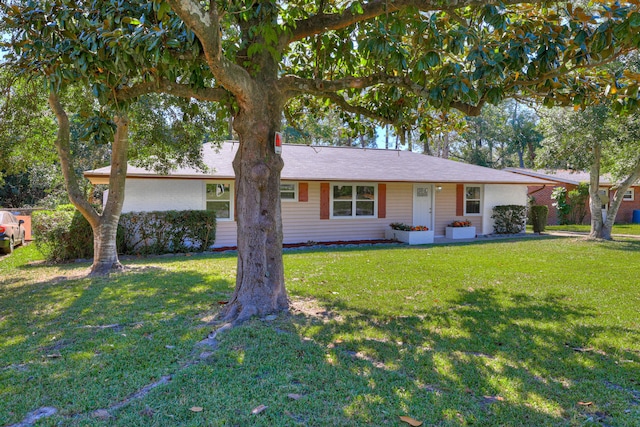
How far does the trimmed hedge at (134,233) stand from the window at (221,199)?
946mm

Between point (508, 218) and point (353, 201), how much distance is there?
24.2ft

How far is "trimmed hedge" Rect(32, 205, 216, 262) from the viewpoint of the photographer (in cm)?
1052

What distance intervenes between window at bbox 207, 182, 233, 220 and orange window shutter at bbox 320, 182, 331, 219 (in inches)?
129

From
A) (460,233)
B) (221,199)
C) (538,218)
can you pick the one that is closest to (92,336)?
(221,199)

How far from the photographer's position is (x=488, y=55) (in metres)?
4.91

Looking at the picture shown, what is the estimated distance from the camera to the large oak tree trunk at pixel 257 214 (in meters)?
5.18

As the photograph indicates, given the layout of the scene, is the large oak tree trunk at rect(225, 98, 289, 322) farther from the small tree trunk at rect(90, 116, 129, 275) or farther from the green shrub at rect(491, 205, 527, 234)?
the green shrub at rect(491, 205, 527, 234)

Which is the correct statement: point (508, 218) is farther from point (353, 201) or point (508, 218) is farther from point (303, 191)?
point (303, 191)

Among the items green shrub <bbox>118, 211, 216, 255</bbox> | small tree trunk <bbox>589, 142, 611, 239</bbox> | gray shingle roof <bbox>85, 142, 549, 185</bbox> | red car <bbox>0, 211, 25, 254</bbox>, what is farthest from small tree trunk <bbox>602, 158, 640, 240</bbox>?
red car <bbox>0, 211, 25, 254</bbox>

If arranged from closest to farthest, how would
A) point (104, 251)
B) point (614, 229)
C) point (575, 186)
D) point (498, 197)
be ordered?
point (104, 251) < point (498, 197) < point (614, 229) < point (575, 186)

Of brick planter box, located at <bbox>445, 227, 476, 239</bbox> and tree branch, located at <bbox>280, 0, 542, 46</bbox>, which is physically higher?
tree branch, located at <bbox>280, 0, 542, 46</bbox>

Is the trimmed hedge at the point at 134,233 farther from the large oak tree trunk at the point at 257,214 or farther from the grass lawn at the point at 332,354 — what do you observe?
the large oak tree trunk at the point at 257,214

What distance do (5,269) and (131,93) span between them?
7.63 m

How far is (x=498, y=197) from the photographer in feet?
59.0
